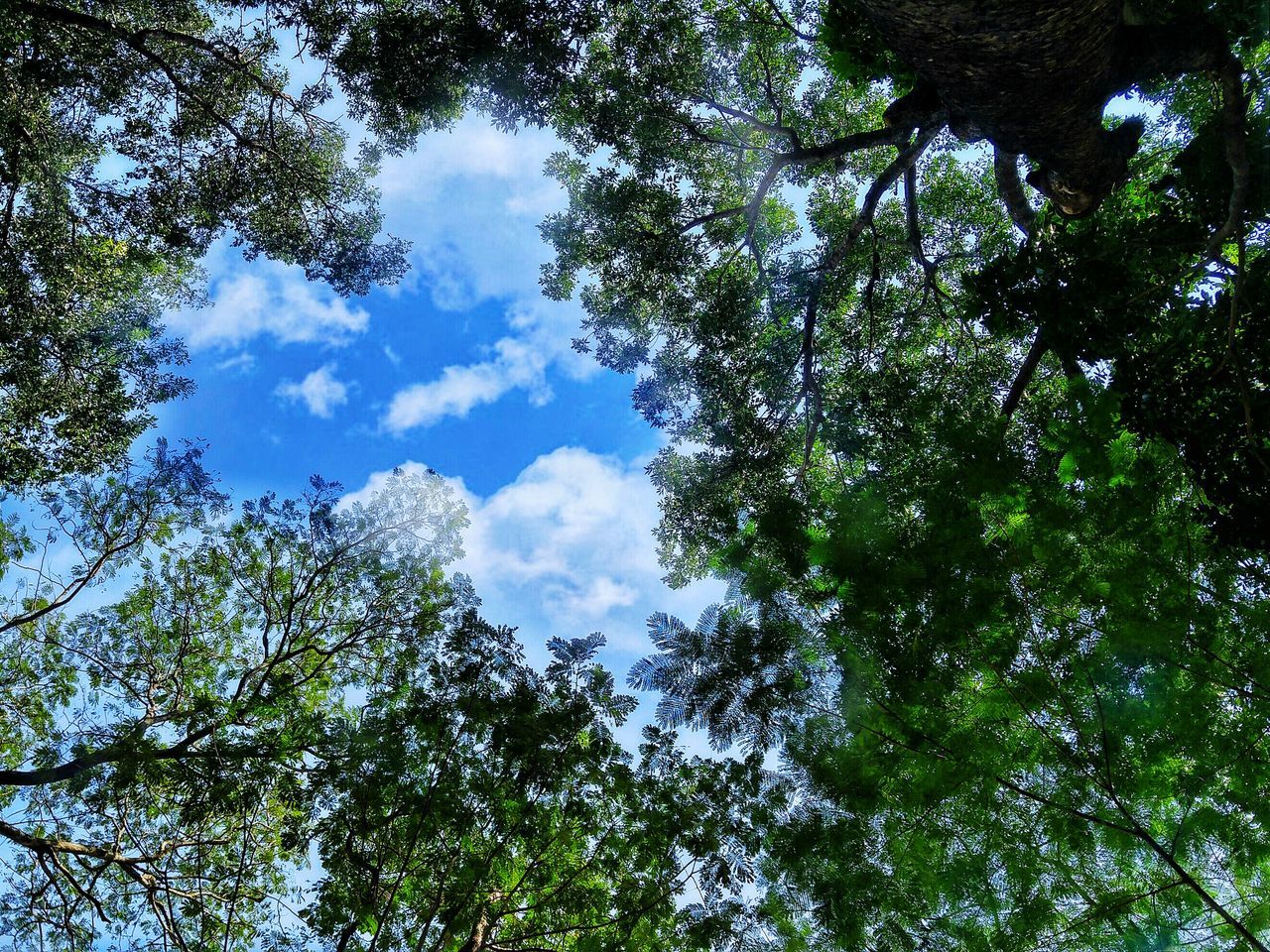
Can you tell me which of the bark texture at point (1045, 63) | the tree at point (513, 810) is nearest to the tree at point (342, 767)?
the tree at point (513, 810)

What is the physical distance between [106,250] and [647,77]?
325 inches

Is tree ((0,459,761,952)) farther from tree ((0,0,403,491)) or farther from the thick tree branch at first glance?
the thick tree branch

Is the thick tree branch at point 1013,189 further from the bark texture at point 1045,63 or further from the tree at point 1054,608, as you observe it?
the bark texture at point 1045,63

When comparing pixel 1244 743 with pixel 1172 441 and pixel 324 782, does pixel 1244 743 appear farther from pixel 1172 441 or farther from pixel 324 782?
pixel 324 782

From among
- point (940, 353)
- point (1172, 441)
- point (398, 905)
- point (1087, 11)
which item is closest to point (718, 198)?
point (940, 353)

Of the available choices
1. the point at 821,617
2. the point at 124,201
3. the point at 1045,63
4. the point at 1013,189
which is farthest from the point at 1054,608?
the point at 124,201

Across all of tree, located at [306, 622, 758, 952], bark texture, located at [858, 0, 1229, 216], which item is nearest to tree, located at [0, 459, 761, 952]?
tree, located at [306, 622, 758, 952]

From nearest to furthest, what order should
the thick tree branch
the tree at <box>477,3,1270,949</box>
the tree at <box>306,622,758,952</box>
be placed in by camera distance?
the tree at <box>477,3,1270,949</box>
the tree at <box>306,622,758,952</box>
the thick tree branch

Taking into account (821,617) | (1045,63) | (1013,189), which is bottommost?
(821,617)

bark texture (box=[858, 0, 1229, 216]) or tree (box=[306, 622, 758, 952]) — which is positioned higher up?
bark texture (box=[858, 0, 1229, 216])

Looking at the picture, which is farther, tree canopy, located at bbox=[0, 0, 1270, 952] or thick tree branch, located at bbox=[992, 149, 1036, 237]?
thick tree branch, located at bbox=[992, 149, 1036, 237]

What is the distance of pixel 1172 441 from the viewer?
4.32m

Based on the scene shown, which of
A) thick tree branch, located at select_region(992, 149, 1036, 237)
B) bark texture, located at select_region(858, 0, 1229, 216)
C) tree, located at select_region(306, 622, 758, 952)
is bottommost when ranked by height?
tree, located at select_region(306, 622, 758, 952)

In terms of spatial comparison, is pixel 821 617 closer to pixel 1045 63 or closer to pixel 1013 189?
pixel 1045 63
